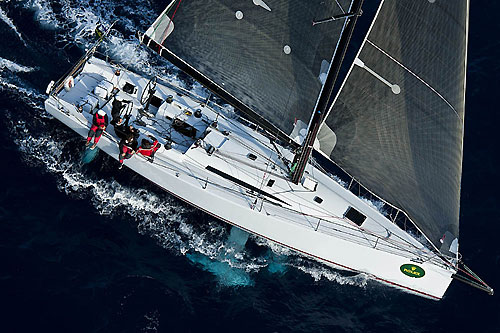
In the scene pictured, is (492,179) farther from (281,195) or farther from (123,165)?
(123,165)

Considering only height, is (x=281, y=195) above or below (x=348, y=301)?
above

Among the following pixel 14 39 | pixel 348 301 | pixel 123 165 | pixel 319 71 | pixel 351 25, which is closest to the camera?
pixel 351 25

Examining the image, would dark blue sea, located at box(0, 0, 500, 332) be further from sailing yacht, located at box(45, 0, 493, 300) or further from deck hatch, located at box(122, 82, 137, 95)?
deck hatch, located at box(122, 82, 137, 95)

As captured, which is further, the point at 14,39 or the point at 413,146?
the point at 14,39

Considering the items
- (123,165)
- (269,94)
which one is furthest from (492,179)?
(123,165)

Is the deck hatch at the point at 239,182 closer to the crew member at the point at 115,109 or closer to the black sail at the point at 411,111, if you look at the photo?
the black sail at the point at 411,111

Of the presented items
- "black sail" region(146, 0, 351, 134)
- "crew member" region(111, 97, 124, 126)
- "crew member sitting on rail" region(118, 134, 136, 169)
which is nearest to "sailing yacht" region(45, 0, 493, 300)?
"black sail" region(146, 0, 351, 134)

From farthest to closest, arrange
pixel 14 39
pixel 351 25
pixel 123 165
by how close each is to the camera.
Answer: pixel 14 39 < pixel 123 165 < pixel 351 25
